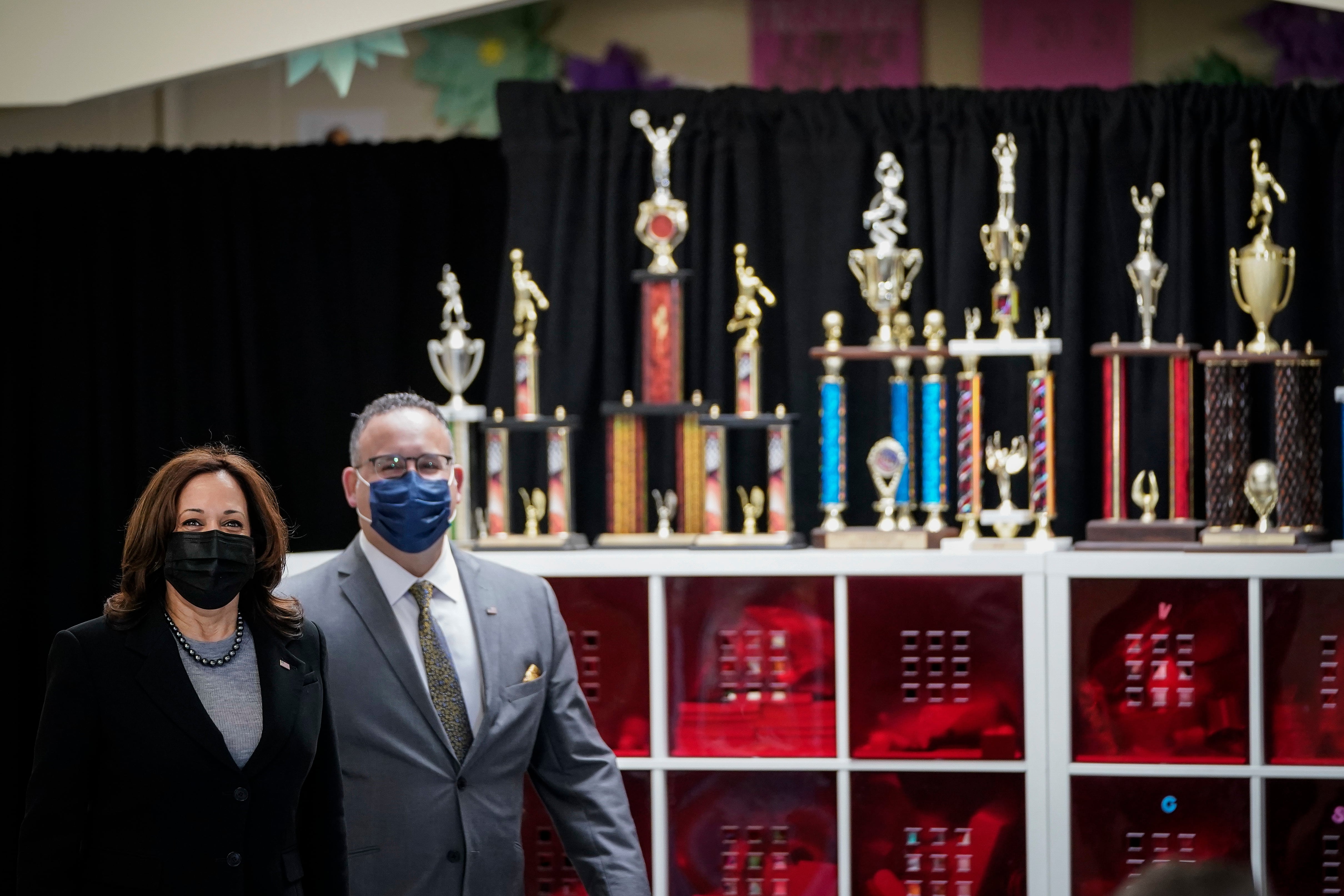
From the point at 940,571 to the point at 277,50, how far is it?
1.98 meters

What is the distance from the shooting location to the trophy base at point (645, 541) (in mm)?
3578

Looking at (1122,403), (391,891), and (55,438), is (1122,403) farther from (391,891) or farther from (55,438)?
(55,438)

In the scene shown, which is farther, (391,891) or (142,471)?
(142,471)

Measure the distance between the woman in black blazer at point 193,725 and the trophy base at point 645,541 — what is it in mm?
1432

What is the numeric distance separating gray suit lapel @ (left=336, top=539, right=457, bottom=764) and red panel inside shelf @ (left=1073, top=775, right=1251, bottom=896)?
60.0 inches

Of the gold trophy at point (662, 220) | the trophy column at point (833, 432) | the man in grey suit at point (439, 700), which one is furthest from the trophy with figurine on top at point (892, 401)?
the man in grey suit at point (439, 700)

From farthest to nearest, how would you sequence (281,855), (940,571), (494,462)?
(494,462) → (940,571) → (281,855)

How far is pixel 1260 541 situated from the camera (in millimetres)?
3361

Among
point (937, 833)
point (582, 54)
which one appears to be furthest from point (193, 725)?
point (582, 54)

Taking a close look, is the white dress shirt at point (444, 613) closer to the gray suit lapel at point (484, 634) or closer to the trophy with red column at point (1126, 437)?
the gray suit lapel at point (484, 634)

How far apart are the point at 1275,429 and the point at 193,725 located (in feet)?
8.48

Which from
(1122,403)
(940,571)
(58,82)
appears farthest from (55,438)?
(1122,403)

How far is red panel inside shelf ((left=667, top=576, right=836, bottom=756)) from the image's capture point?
343cm

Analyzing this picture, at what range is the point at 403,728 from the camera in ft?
8.27
